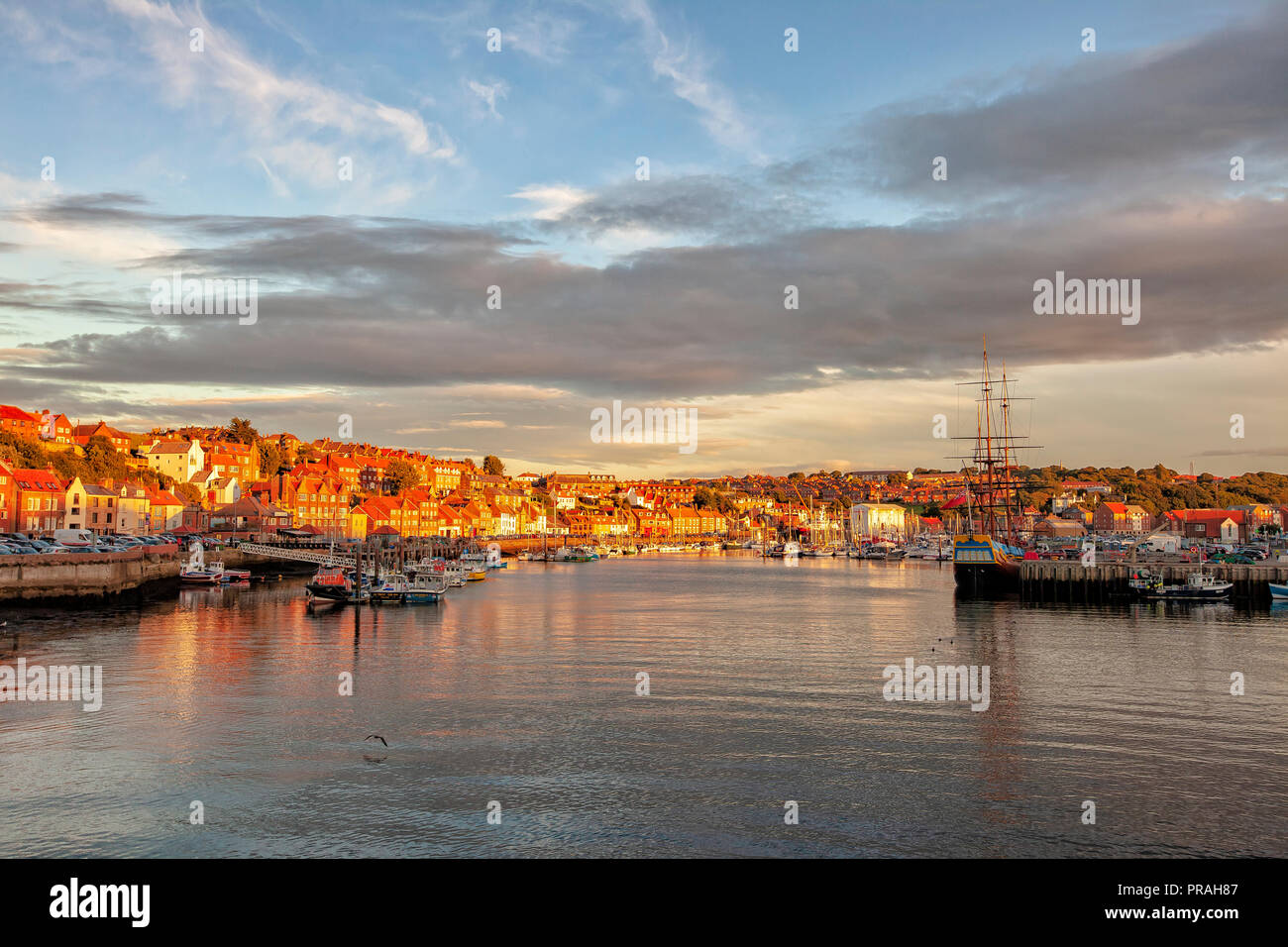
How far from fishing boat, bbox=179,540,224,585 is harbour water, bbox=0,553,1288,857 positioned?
25854 mm

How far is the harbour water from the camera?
14734 mm

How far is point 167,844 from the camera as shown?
46.6 ft

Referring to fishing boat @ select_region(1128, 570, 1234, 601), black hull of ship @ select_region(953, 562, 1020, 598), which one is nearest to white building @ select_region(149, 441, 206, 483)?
black hull of ship @ select_region(953, 562, 1020, 598)

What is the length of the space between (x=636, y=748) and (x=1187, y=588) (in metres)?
53.6

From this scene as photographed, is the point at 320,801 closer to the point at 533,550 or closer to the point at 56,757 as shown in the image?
the point at 56,757

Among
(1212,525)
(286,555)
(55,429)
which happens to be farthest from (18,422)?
(1212,525)

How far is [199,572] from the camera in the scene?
6744 centimetres

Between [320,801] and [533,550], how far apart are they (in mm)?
143151

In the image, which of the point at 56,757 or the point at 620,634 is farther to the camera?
the point at 620,634

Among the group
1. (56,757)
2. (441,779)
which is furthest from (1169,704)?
(56,757)

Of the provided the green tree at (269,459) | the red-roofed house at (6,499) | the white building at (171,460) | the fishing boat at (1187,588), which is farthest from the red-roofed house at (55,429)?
the fishing boat at (1187,588)

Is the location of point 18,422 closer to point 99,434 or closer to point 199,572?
point 99,434
